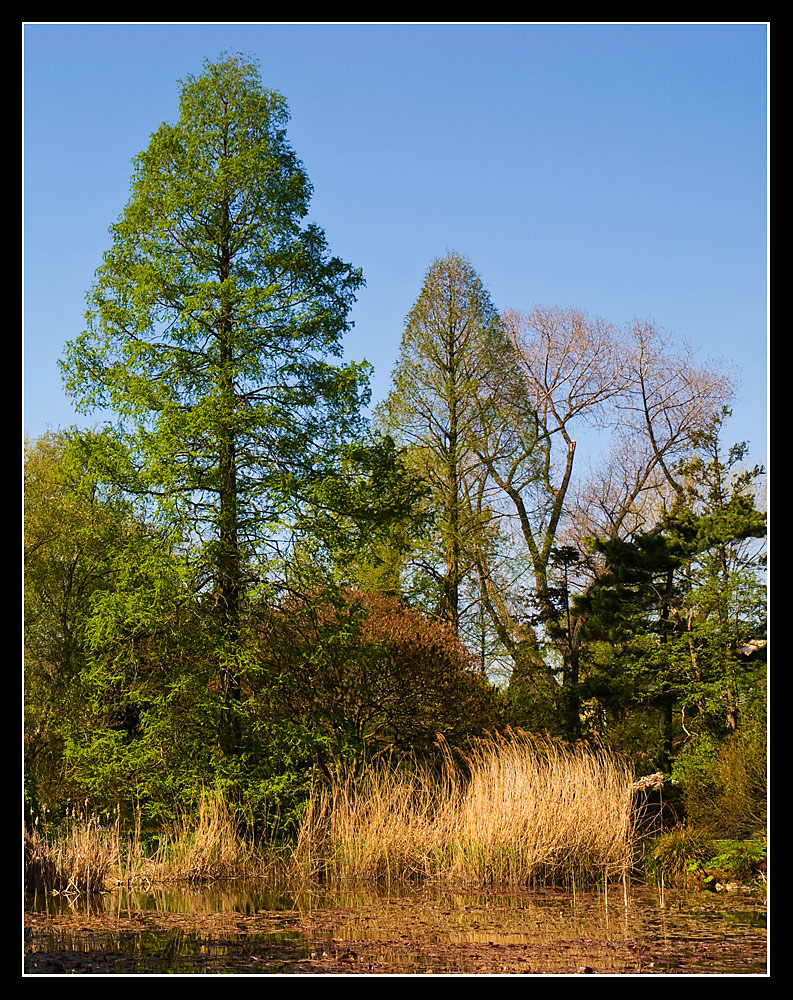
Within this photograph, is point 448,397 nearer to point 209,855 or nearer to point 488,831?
point 488,831

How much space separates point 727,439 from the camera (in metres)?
18.4

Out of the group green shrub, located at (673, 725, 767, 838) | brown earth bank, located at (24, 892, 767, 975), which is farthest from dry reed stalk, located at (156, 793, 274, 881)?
green shrub, located at (673, 725, 767, 838)

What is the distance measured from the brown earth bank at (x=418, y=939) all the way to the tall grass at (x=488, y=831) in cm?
94

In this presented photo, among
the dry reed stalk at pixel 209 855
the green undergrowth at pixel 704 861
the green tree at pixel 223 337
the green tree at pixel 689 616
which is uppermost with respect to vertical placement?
the green tree at pixel 223 337

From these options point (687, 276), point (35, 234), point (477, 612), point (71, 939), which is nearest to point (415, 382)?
point (477, 612)

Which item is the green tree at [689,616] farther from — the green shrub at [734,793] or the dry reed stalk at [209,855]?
the dry reed stalk at [209,855]

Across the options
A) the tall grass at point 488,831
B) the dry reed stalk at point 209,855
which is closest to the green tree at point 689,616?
the tall grass at point 488,831

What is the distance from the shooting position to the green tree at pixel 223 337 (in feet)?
38.2

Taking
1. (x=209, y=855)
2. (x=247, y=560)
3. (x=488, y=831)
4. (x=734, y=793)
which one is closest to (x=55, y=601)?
(x=247, y=560)

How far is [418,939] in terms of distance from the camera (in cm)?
673

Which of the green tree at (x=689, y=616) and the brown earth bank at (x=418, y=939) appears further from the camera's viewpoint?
the green tree at (x=689, y=616)
